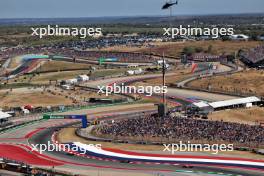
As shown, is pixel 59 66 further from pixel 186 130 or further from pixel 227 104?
pixel 186 130

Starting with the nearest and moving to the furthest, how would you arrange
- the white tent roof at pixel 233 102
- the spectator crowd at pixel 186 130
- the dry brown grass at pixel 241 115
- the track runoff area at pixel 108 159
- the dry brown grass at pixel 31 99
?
the track runoff area at pixel 108 159, the spectator crowd at pixel 186 130, the dry brown grass at pixel 241 115, the white tent roof at pixel 233 102, the dry brown grass at pixel 31 99

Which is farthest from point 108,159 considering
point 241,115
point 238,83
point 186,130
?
point 238,83

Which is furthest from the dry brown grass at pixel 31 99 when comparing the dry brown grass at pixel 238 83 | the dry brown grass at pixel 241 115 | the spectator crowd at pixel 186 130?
the dry brown grass at pixel 238 83

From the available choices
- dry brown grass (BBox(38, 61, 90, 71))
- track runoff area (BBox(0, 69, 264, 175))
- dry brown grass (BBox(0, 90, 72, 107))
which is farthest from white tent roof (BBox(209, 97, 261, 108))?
dry brown grass (BBox(38, 61, 90, 71))

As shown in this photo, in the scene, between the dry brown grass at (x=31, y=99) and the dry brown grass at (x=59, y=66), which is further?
the dry brown grass at (x=59, y=66)

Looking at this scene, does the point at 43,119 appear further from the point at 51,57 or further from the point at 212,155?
the point at 51,57

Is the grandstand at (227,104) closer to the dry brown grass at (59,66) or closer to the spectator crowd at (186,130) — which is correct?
the spectator crowd at (186,130)

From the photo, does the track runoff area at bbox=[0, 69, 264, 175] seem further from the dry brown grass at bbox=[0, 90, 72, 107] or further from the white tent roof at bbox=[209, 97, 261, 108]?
the dry brown grass at bbox=[0, 90, 72, 107]
